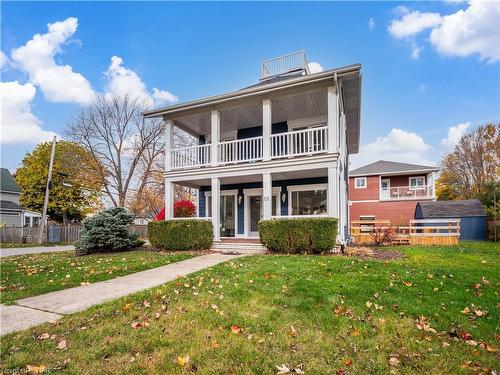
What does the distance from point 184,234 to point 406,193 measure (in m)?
24.0

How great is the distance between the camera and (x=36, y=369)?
2.71 meters

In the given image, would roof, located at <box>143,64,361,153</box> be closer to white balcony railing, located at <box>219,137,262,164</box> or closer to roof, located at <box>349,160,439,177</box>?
white balcony railing, located at <box>219,137,262,164</box>

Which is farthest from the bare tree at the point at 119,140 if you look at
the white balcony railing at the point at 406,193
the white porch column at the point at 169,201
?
the white balcony railing at the point at 406,193

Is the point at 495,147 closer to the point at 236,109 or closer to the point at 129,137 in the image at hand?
the point at 236,109

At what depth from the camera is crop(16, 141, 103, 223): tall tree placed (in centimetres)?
2488

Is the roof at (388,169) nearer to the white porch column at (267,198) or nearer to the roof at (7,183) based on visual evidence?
the white porch column at (267,198)

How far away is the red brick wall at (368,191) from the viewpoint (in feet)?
94.0

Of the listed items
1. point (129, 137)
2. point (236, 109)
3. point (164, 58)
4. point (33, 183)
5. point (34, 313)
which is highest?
point (164, 58)

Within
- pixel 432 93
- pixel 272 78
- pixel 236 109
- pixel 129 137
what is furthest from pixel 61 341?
pixel 129 137

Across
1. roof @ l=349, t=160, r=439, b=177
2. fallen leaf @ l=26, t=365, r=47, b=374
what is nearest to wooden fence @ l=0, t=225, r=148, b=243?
fallen leaf @ l=26, t=365, r=47, b=374

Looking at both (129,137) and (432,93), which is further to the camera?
(129,137)

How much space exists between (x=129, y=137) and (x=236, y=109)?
17779 mm

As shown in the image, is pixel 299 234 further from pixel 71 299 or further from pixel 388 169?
pixel 388 169

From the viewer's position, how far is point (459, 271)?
20.4 ft
